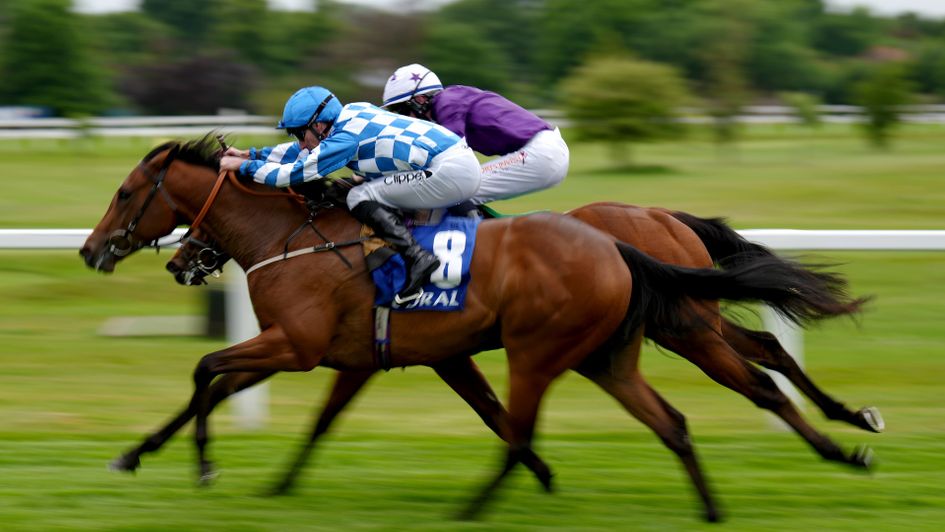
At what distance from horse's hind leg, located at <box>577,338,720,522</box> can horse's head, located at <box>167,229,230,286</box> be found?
4.88ft

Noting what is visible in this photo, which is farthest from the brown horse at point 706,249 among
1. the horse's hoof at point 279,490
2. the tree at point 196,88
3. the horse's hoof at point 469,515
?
the tree at point 196,88

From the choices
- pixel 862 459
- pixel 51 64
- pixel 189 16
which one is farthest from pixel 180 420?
pixel 189 16

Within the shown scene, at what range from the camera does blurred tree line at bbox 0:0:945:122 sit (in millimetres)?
28906

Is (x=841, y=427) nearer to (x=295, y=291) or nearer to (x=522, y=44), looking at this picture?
(x=295, y=291)

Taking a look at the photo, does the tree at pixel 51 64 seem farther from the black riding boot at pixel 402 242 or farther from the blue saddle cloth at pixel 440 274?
the blue saddle cloth at pixel 440 274

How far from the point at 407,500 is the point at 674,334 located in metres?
1.20

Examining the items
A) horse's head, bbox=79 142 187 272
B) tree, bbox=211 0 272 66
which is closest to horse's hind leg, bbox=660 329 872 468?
horse's head, bbox=79 142 187 272

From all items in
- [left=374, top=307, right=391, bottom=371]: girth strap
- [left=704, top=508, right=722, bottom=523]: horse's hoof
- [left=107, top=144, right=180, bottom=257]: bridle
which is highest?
[left=107, top=144, right=180, bottom=257]: bridle

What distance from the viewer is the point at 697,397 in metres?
6.88

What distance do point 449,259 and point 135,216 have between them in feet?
4.17

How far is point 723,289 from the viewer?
4934 millimetres

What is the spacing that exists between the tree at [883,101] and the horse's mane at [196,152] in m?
19.4

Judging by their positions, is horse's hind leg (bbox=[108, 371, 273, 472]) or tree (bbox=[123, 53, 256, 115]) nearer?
horse's hind leg (bbox=[108, 371, 273, 472])

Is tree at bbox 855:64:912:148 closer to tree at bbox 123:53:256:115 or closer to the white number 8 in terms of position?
tree at bbox 123:53:256:115
